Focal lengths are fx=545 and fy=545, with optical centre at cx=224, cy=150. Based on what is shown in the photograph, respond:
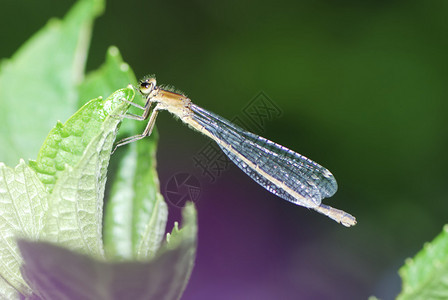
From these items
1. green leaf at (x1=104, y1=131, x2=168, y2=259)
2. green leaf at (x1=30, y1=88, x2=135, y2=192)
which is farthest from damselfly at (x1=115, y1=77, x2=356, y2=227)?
green leaf at (x1=30, y1=88, x2=135, y2=192)

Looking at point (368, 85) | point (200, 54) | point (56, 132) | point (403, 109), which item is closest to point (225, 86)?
point (200, 54)

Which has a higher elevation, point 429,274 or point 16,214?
point 429,274

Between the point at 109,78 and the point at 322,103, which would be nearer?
the point at 109,78

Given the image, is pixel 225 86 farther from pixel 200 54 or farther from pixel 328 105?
pixel 328 105

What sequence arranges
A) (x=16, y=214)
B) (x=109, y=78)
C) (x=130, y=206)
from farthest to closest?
(x=109, y=78), (x=130, y=206), (x=16, y=214)

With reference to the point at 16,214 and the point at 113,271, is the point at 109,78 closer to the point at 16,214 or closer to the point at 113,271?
the point at 16,214

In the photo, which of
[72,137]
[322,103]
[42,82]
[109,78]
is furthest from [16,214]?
[322,103]

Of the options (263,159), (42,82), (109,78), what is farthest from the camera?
(263,159)

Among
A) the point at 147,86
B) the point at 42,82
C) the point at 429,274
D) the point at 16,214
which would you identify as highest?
the point at 429,274
